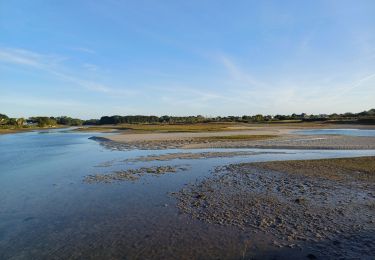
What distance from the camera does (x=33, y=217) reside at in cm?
1144

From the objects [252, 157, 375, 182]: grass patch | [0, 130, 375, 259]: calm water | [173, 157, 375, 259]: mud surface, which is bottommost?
[0, 130, 375, 259]: calm water

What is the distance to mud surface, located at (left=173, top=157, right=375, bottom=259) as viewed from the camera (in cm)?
869

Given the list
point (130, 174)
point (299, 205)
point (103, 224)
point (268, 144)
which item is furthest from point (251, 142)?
point (103, 224)

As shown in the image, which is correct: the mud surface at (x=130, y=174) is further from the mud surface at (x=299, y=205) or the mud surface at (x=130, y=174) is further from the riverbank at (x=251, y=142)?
the riverbank at (x=251, y=142)

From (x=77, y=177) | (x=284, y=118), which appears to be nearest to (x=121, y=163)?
(x=77, y=177)

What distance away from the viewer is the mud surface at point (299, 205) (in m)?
8.69

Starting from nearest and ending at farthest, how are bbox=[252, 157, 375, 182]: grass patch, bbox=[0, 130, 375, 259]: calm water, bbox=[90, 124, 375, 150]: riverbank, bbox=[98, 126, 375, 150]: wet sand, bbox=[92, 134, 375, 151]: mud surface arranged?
bbox=[0, 130, 375, 259]: calm water, bbox=[252, 157, 375, 182]: grass patch, bbox=[92, 134, 375, 151]: mud surface, bbox=[98, 126, 375, 150]: wet sand, bbox=[90, 124, 375, 150]: riverbank

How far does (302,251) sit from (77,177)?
14.4 m

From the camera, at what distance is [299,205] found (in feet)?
39.3

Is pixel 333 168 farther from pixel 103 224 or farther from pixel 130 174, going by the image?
pixel 103 224

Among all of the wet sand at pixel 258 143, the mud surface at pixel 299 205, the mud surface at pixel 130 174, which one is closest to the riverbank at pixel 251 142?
the wet sand at pixel 258 143

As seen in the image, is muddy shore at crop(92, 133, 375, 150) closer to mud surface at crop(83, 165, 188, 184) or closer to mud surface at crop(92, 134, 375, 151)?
mud surface at crop(92, 134, 375, 151)

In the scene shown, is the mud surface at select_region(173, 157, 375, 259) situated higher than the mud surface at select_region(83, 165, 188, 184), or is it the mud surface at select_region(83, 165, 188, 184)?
the mud surface at select_region(173, 157, 375, 259)

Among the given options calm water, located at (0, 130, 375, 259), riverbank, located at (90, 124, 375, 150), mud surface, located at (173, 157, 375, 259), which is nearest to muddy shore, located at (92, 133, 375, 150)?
riverbank, located at (90, 124, 375, 150)
